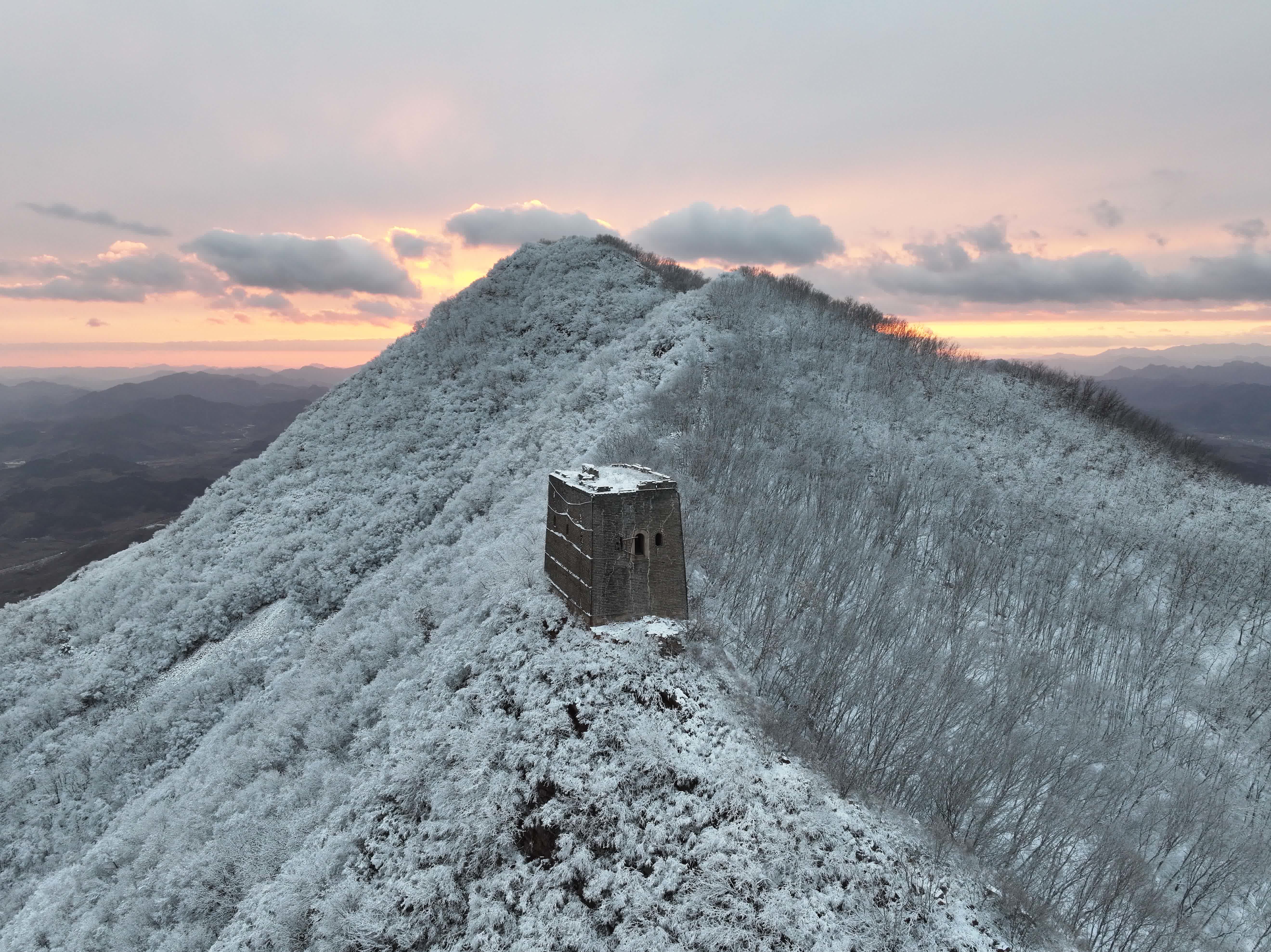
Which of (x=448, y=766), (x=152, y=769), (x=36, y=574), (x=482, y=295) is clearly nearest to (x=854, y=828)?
(x=448, y=766)

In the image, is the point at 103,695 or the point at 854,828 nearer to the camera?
the point at 854,828

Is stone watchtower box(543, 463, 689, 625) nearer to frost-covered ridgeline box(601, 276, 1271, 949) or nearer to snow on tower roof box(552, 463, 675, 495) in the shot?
snow on tower roof box(552, 463, 675, 495)

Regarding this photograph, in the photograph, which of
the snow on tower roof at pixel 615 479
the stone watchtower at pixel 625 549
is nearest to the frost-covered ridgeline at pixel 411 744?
the stone watchtower at pixel 625 549

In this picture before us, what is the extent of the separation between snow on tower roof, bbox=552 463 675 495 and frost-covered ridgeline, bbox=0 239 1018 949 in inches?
168

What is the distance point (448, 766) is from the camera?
16734 mm

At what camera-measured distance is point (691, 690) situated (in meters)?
15.4

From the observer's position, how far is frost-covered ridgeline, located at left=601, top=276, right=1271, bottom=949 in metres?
14.9

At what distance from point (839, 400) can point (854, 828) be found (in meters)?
32.5

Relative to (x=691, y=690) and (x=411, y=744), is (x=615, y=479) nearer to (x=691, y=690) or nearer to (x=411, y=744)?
(x=691, y=690)

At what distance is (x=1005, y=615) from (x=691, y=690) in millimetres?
17069

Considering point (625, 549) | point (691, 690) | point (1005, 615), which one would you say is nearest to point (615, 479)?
point (625, 549)

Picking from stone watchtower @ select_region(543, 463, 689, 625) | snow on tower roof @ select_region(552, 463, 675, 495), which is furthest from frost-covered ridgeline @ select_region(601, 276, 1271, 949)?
snow on tower roof @ select_region(552, 463, 675, 495)

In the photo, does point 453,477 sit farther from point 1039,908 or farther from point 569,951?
point 1039,908

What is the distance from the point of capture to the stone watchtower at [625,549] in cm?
1684
